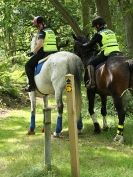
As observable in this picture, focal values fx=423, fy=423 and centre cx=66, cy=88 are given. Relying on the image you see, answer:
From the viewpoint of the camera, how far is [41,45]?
1024cm

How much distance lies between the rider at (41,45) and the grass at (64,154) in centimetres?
164

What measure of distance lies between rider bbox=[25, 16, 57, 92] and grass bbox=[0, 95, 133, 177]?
5.39 feet

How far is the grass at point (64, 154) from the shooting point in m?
6.84

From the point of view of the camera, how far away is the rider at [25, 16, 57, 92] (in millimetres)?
10234

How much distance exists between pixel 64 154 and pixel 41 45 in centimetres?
313

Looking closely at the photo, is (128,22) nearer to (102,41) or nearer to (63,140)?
(102,41)

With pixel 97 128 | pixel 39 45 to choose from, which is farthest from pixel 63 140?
pixel 39 45

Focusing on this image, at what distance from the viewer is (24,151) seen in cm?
870

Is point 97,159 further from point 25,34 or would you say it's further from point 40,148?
point 25,34

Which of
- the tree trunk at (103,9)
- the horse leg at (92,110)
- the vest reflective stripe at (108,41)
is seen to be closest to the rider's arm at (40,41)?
the vest reflective stripe at (108,41)

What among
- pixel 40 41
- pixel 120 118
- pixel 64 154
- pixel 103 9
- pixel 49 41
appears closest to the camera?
pixel 64 154

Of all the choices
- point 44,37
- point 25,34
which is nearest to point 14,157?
point 44,37

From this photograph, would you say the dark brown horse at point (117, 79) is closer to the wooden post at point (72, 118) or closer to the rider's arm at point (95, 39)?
the rider's arm at point (95, 39)

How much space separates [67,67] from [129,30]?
6683 mm
